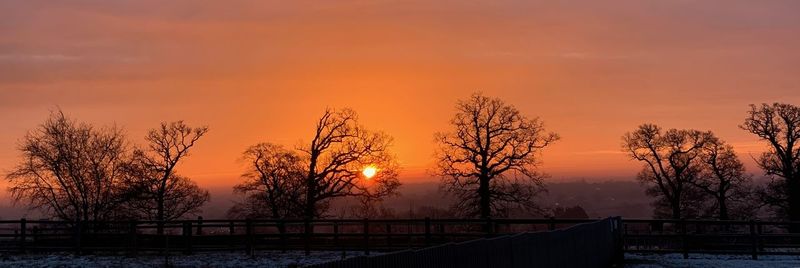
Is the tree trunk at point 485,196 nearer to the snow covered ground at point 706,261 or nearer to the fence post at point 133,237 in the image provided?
the snow covered ground at point 706,261

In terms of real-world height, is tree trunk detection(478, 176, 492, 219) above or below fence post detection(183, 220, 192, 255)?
above

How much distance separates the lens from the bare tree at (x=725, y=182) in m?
57.1

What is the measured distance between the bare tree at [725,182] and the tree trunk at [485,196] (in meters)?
25.5

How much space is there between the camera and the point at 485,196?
137 ft

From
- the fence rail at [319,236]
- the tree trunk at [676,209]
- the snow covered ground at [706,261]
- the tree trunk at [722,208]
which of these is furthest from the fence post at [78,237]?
the tree trunk at [722,208]

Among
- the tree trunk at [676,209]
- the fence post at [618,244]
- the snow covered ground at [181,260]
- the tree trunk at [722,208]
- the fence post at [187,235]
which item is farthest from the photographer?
the tree trunk at [676,209]

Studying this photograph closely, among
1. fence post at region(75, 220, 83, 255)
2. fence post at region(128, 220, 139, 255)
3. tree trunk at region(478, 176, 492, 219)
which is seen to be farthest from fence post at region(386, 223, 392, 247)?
tree trunk at region(478, 176, 492, 219)

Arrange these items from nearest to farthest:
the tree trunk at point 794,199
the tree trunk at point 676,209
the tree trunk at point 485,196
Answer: the tree trunk at point 485,196
the tree trunk at point 794,199
the tree trunk at point 676,209

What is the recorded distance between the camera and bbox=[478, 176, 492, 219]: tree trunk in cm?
4144

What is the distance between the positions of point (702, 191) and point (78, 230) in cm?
5122

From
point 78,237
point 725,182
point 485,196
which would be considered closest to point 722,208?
point 725,182

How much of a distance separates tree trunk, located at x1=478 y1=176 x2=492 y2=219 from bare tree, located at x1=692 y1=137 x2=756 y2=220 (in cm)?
2546

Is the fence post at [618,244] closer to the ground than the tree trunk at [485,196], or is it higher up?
closer to the ground

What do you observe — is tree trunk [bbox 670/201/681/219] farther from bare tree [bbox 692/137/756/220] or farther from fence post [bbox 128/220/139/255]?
fence post [bbox 128/220/139/255]
